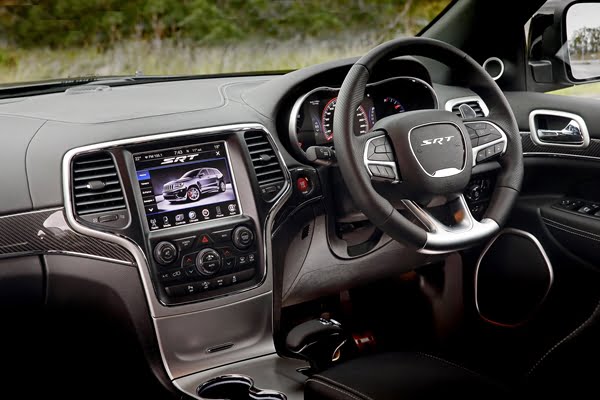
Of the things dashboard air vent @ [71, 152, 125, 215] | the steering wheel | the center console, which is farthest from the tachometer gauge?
dashboard air vent @ [71, 152, 125, 215]

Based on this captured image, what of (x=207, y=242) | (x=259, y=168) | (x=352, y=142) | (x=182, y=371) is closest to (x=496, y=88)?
(x=352, y=142)

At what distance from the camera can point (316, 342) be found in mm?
2342

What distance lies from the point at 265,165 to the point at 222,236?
0.82ft

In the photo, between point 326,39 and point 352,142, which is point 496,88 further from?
point 326,39

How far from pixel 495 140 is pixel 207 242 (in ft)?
2.87

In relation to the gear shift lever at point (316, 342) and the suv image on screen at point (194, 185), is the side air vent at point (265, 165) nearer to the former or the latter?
the suv image on screen at point (194, 185)

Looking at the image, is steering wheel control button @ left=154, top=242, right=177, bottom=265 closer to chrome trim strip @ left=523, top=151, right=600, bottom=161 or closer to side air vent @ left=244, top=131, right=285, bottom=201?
side air vent @ left=244, top=131, right=285, bottom=201

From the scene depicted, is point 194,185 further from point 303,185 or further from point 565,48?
point 565,48

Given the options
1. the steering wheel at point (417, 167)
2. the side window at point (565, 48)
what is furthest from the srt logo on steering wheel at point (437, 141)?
the side window at point (565, 48)

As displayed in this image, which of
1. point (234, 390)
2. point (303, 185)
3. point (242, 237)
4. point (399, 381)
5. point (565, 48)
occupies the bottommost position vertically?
point (234, 390)

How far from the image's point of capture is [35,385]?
2217 mm

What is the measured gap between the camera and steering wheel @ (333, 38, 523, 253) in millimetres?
1871

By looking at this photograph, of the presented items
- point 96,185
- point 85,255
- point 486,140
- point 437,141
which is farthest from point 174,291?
point 486,140

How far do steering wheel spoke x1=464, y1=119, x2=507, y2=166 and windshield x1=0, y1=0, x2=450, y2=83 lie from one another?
511mm
